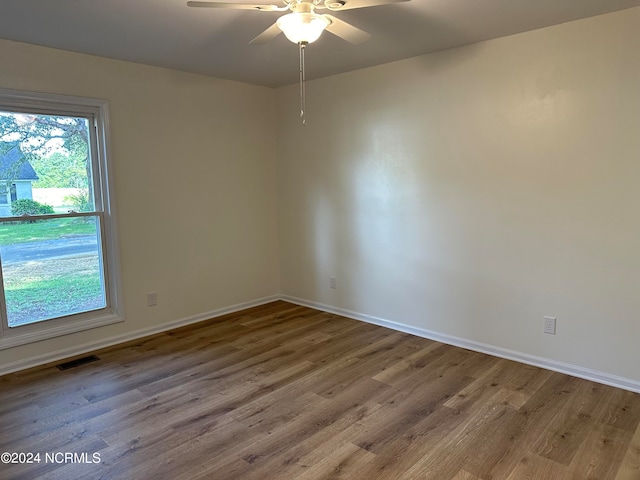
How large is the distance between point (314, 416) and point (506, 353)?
1.67 m

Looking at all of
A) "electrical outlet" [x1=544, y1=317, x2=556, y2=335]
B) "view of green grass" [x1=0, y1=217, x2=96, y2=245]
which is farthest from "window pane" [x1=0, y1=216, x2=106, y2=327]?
"electrical outlet" [x1=544, y1=317, x2=556, y2=335]

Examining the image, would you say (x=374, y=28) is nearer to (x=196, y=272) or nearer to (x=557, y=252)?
(x=557, y=252)

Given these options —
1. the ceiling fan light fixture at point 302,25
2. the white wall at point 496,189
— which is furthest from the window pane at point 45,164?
the ceiling fan light fixture at point 302,25

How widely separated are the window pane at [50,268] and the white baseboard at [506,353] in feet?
7.43

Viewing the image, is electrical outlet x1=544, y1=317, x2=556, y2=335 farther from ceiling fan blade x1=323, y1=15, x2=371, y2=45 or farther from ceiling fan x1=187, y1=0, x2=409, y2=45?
ceiling fan x1=187, y1=0, x2=409, y2=45

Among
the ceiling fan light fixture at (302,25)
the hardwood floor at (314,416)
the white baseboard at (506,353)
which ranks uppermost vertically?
the ceiling fan light fixture at (302,25)

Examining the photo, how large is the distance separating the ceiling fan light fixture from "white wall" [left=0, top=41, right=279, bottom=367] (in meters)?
2.10

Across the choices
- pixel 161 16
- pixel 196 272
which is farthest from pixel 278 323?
pixel 161 16

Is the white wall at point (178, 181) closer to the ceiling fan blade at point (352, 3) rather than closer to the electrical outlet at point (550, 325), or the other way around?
the ceiling fan blade at point (352, 3)

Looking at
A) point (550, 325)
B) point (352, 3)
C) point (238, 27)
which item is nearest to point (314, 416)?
point (550, 325)

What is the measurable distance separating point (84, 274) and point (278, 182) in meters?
2.18

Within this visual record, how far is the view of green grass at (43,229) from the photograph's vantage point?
312cm

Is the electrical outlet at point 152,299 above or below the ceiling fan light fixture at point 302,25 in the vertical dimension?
below

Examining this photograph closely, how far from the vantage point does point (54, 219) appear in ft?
10.9
